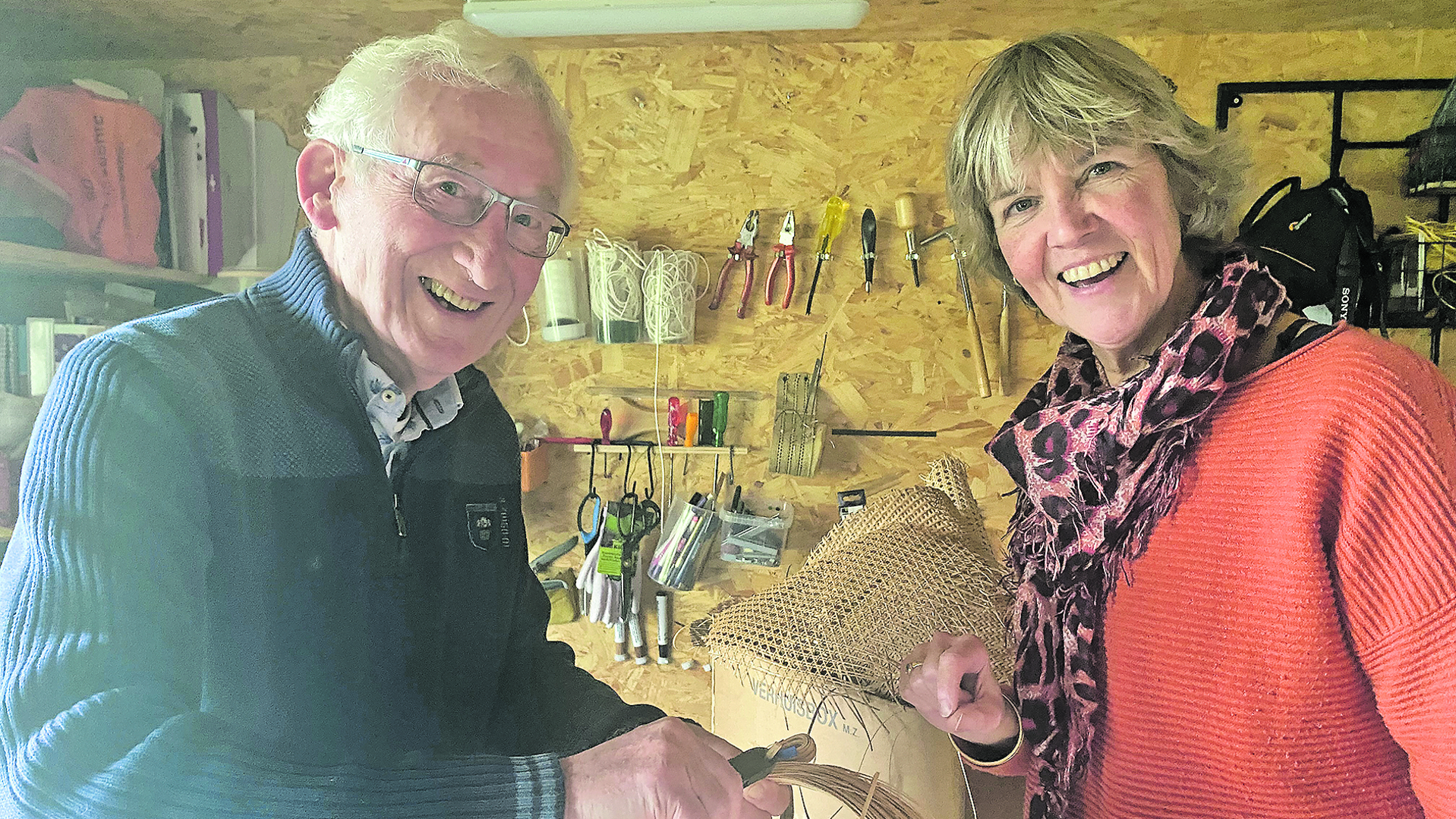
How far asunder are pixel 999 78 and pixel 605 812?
752 millimetres

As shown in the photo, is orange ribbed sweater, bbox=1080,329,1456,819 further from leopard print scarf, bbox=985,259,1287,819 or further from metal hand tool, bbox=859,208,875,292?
metal hand tool, bbox=859,208,875,292

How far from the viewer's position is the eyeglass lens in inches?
22.4

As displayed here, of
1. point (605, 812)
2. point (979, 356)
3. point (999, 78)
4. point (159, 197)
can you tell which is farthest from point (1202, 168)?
point (159, 197)

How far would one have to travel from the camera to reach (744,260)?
58.9 inches

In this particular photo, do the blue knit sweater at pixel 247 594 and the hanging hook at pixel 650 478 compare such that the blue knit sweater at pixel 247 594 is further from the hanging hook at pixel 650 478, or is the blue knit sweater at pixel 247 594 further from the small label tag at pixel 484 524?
the hanging hook at pixel 650 478

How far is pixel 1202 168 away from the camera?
771mm

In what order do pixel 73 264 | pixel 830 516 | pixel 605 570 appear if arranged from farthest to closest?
1. pixel 830 516
2. pixel 605 570
3. pixel 73 264

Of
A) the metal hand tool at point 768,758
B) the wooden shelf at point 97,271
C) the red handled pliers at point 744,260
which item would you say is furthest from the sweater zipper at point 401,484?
the red handled pliers at point 744,260

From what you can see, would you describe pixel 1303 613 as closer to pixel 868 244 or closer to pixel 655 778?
pixel 655 778

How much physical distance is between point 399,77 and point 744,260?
0.96 metres

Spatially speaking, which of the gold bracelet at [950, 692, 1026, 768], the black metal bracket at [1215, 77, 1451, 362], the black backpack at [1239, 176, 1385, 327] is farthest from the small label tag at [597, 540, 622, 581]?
the black backpack at [1239, 176, 1385, 327]

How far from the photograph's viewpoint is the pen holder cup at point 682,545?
1429 mm

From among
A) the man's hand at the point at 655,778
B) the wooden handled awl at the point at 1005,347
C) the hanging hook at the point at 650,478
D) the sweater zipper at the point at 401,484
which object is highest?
the wooden handled awl at the point at 1005,347

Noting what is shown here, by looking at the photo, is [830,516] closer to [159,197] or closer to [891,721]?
[891,721]
